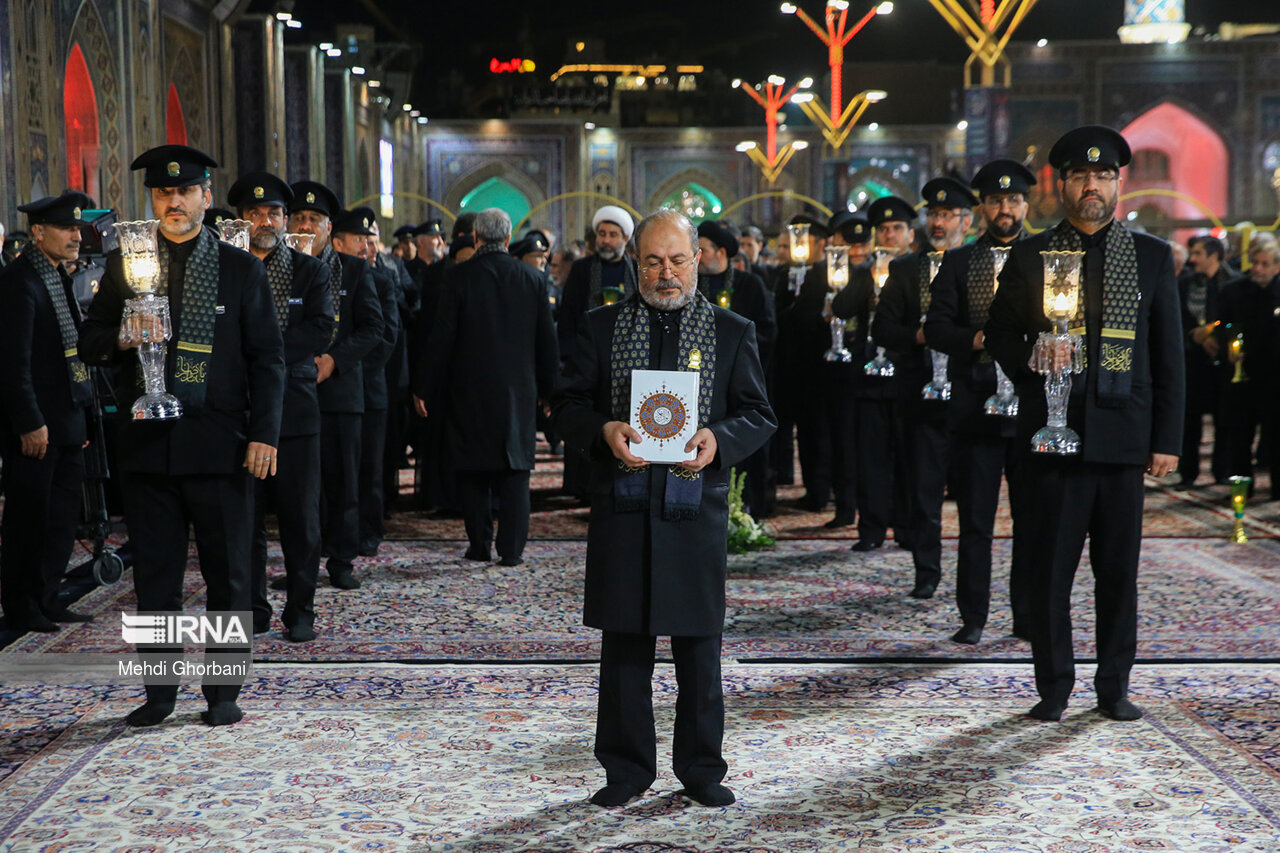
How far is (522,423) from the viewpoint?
7445 millimetres

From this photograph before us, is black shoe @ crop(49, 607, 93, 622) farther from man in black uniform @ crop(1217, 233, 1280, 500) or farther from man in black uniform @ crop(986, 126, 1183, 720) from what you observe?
man in black uniform @ crop(1217, 233, 1280, 500)

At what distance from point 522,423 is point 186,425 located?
3053 mm

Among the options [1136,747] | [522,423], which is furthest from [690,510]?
[522,423]

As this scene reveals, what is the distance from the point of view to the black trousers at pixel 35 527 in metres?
5.98

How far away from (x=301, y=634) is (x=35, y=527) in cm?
132

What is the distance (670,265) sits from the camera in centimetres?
371

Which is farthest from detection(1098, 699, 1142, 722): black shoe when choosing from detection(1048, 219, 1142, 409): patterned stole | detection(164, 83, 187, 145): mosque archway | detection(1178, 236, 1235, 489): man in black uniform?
detection(164, 83, 187, 145): mosque archway

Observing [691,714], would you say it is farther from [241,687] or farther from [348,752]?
[241,687]

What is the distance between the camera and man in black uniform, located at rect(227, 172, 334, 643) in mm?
5773

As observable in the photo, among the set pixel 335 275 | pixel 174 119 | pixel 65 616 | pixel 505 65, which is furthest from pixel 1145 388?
pixel 505 65

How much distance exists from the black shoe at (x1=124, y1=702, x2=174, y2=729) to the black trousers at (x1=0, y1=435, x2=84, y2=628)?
1646 millimetres

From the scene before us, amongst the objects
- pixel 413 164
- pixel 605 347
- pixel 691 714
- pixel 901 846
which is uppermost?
pixel 413 164

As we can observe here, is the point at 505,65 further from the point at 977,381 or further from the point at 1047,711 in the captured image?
the point at 1047,711

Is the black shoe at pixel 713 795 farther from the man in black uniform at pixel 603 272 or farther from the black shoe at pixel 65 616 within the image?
the man in black uniform at pixel 603 272
